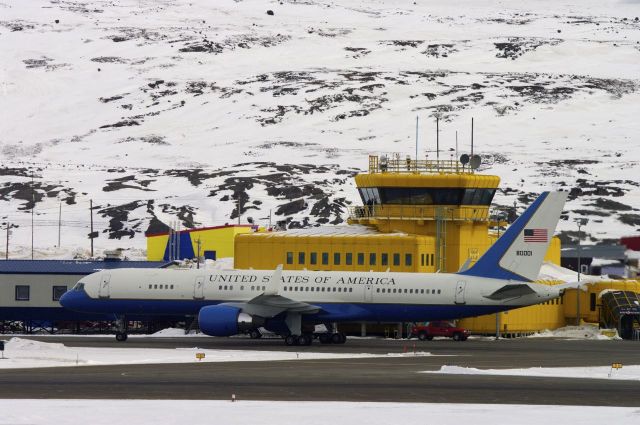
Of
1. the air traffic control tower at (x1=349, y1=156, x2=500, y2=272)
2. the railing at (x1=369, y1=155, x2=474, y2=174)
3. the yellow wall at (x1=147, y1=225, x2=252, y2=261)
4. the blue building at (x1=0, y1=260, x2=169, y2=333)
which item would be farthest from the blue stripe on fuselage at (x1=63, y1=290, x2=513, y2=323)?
the yellow wall at (x1=147, y1=225, x2=252, y2=261)

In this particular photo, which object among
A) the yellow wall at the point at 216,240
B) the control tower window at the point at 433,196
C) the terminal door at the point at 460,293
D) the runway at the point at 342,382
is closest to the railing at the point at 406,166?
the control tower window at the point at 433,196

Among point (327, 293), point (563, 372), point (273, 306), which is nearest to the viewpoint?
point (563, 372)

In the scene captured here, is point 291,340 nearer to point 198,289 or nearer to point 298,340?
point 298,340

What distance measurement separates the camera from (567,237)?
456ft

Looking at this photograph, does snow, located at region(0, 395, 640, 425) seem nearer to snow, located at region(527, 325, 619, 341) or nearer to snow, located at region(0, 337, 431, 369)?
snow, located at region(0, 337, 431, 369)

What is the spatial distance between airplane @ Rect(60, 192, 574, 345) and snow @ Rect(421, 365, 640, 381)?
14641mm

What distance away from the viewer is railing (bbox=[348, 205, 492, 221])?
88312 mm

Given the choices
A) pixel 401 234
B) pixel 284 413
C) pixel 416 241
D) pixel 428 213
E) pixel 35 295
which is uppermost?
pixel 428 213

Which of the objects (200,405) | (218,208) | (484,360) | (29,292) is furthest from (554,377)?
(218,208)

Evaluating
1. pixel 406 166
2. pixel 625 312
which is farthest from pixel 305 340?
pixel 625 312

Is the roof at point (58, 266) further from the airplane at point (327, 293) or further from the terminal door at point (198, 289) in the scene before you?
the terminal door at point (198, 289)

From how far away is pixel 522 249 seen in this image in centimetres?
7181

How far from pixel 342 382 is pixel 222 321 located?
23.7 metres

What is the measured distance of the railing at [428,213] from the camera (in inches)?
3477
